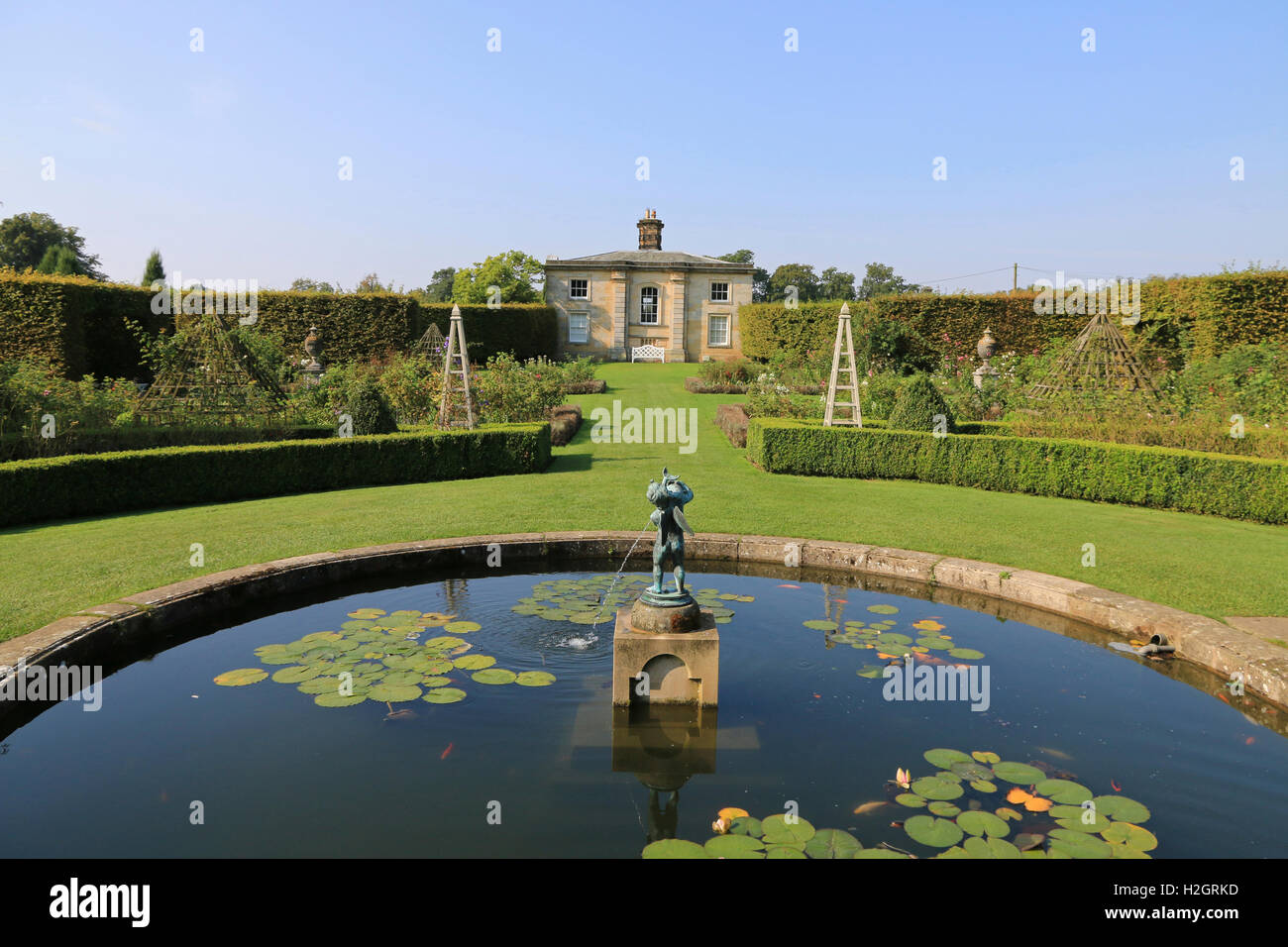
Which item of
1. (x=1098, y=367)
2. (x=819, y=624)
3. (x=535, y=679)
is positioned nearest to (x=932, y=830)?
(x=535, y=679)

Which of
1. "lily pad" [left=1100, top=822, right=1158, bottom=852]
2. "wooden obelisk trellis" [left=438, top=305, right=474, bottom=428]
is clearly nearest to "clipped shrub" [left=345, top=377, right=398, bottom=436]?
"wooden obelisk trellis" [left=438, top=305, right=474, bottom=428]

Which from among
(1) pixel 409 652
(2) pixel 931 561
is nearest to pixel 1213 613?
(2) pixel 931 561

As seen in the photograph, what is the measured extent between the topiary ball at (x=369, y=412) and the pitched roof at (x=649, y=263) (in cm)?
2400

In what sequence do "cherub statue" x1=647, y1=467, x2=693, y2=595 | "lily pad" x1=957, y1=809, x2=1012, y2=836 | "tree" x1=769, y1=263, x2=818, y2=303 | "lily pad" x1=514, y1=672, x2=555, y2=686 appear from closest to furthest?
"lily pad" x1=957, y1=809, x2=1012, y2=836, "cherub statue" x1=647, y1=467, x2=693, y2=595, "lily pad" x1=514, y1=672, x2=555, y2=686, "tree" x1=769, y1=263, x2=818, y2=303

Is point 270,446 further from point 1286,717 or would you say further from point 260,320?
point 260,320

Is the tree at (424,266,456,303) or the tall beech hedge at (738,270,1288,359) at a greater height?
the tree at (424,266,456,303)

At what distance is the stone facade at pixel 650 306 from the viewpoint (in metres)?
36.1

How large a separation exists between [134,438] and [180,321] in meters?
12.7

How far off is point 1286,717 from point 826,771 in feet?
10.2

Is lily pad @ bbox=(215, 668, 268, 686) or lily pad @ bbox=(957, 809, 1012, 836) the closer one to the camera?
lily pad @ bbox=(957, 809, 1012, 836)

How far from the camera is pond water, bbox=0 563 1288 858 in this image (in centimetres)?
351

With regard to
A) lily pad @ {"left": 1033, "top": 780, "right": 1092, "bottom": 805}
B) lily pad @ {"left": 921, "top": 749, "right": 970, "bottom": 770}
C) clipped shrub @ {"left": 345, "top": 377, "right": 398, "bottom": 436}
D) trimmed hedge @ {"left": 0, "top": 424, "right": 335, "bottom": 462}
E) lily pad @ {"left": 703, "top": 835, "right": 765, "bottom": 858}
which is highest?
clipped shrub @ {"left": 345, "top": 377, "right": 398, "bottom": 436}

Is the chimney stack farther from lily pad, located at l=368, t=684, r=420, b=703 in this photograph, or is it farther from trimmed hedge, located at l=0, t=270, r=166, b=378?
lily pad, located at l=368, t=684, r=420, b=703

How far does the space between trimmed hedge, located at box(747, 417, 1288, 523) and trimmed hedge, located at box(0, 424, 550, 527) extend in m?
4.52
